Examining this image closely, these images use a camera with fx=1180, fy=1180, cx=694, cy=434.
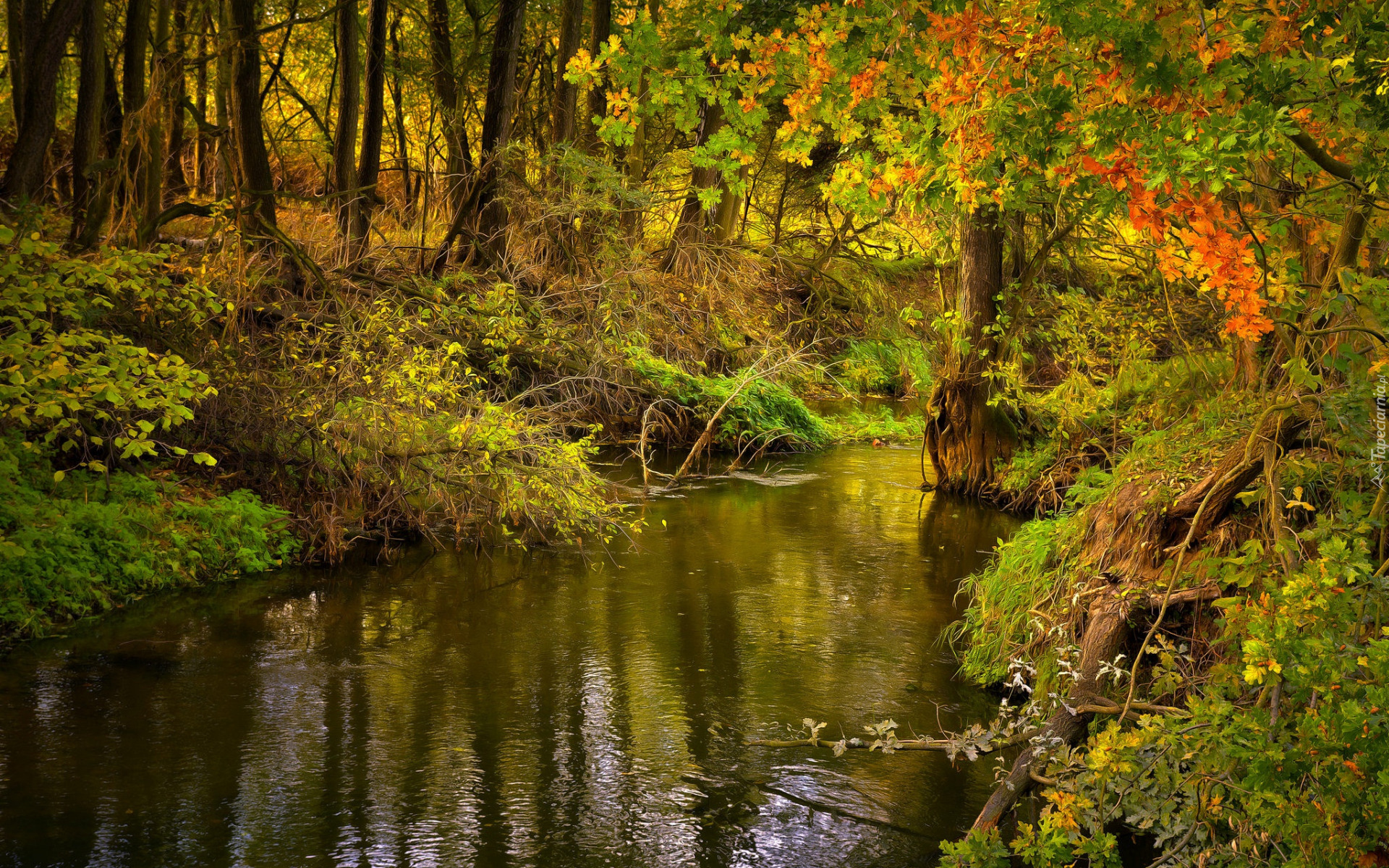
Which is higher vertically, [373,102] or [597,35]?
[597,35]

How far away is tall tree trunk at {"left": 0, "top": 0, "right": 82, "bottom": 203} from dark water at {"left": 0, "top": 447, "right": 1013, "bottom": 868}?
374cm

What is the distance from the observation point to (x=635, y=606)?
29.4 ft

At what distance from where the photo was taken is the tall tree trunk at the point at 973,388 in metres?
12.4

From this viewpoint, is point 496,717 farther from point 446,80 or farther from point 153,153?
point 446,80

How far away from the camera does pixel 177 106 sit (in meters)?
11.6

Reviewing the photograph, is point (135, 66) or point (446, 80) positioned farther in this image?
point (446, 80)

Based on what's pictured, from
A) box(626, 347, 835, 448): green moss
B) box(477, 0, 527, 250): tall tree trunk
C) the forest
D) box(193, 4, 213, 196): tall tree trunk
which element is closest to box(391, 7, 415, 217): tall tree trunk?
the forest

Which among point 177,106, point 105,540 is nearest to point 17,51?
point 177,106

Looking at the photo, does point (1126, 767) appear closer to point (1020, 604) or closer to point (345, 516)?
point (1020, 604)

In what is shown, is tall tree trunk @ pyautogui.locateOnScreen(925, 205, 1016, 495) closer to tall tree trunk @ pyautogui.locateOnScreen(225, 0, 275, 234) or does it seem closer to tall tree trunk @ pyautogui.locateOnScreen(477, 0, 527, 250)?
tall tree trunk @ pyautogui.locateOnScreen(477, 0, 527, 250)

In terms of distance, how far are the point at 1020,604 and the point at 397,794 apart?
393 cm

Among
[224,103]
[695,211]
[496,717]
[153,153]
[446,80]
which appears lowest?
[496,717]

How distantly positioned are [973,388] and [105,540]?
838 cm

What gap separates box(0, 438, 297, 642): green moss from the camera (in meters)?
7.80
